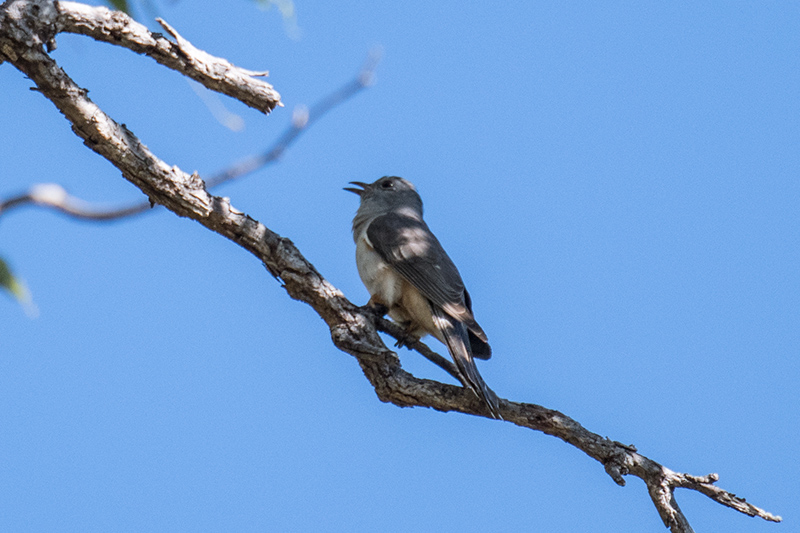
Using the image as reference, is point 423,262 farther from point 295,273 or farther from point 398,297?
point 295,273

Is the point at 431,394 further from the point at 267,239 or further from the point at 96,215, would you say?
the point at 96,215

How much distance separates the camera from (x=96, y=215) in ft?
14.0

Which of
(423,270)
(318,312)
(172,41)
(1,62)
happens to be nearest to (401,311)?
(423,270)

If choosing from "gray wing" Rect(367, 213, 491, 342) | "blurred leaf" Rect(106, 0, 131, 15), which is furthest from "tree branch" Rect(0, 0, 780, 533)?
"gray wing" Rect(367, 213, 491, 342)

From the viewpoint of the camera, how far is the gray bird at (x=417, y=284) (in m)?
5.66

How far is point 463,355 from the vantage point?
509 cm

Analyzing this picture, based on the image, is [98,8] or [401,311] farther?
[401,311]

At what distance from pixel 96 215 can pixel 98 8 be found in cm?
120

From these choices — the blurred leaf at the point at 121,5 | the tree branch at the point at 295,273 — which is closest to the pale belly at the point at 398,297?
the tree branch at the point at 295,273

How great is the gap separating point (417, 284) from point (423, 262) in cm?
33

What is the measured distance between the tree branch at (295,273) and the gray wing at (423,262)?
99 cm

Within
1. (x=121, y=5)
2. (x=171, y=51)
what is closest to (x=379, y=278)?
(x=171, y=51)

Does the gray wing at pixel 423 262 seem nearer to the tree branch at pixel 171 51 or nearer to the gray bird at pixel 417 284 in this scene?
the gray bird at pixel 417 284

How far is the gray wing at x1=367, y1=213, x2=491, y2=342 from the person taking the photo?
5.75m
